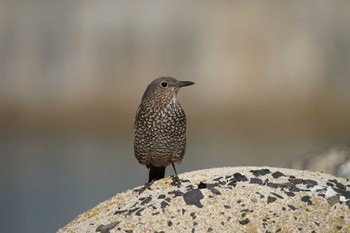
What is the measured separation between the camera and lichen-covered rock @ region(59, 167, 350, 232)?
6.48 m

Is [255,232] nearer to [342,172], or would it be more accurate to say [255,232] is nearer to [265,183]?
[265,183]

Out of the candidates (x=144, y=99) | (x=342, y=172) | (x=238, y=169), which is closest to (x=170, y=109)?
(x=144, y=99)

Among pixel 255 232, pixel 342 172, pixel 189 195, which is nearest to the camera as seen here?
pixel 255 232

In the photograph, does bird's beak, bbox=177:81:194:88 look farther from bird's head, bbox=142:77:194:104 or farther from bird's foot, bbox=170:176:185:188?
bird's foot, bbox=170:176:185:188

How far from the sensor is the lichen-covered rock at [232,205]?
6477 millimetres

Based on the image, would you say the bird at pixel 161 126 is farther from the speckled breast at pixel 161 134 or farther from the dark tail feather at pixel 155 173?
the dark tail feather at pixel 155 173

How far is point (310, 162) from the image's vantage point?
10.4m

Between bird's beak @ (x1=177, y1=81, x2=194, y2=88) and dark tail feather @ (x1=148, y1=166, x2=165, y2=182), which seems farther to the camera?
dark tail feather @ (x1=148, y1=166, x2=165, y2=182)

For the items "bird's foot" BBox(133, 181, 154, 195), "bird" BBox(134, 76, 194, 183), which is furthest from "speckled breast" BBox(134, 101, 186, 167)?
"bird's foot" BBox(133, 181, 154, 195)

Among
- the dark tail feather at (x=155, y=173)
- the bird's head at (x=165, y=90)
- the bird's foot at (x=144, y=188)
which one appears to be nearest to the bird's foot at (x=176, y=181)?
the bird's foot at (x=144, y=188)

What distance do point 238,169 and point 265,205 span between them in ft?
2.98

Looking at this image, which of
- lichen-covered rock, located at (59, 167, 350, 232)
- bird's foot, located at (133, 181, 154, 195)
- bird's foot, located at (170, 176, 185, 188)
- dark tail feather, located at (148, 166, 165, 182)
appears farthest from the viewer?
dark tail feather, located at (148, 166, 165, 182)

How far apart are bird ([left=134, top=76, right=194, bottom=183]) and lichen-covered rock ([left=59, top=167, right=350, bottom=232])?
0.93 ft

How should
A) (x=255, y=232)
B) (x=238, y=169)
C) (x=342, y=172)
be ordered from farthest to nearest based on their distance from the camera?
1. (x=342, y=172)
2. (x=238, y=169)
3. (x=255, y=232)
